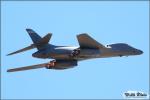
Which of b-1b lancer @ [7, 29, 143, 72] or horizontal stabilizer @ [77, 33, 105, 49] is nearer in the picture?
horizontal stabilizer @ [77, 33, 105, 49]

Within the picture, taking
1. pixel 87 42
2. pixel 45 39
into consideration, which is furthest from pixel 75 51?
pixel 45 39

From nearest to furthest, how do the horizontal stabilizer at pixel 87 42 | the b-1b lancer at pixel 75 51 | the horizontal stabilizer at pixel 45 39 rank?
the horizontal stabilizer at pixel 87 42
the b-1b lancer at pixel 75 51
the horizontal stabilizer at pixel 45 39

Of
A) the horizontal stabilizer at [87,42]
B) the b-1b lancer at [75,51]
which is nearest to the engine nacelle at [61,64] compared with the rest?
the b-1b lancer at [75,51]

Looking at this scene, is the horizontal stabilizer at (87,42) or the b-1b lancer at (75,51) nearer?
the horizontal stabilizer at (87,42)

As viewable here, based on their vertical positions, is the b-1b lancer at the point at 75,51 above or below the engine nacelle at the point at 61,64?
above

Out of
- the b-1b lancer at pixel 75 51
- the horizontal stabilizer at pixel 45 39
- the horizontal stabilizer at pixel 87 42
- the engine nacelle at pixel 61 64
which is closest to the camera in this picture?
the horizontal stabilizer at pixel 87 42

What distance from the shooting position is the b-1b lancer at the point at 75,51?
40.1 meters

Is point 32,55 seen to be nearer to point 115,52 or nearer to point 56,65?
point 56,65

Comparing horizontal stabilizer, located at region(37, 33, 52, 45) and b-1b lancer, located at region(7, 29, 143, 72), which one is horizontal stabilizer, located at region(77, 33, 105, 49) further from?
horizontal stabilizer, located at region(37, 33, 52, 45)

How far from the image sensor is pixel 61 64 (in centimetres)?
4394

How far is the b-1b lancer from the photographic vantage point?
4009 centimetres

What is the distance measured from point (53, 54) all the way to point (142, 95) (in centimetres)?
1378

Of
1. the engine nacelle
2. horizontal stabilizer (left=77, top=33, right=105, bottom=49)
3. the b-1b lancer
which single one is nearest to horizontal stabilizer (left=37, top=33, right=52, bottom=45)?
the b-1b lancer

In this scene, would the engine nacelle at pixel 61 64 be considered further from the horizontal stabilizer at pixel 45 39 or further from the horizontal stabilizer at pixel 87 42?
the horizontal stabilizer at pixel 87 42
